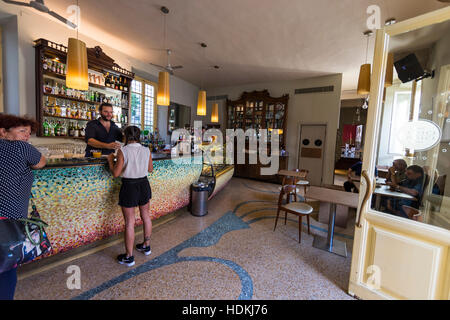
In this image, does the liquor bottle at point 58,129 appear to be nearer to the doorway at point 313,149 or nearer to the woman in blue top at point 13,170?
the woman in blue top at point 13,170

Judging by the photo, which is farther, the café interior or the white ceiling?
the white ceiling

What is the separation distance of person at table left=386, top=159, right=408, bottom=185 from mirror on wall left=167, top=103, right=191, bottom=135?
5849 mm

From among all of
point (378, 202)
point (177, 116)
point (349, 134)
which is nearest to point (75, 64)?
point (378, 202)

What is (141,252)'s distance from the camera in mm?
2436

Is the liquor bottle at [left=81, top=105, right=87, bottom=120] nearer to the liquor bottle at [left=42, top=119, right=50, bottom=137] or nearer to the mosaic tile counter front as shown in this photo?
the liquor bottle at [left=42, top=119, right=50, bottom=137]

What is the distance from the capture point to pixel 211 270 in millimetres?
2152

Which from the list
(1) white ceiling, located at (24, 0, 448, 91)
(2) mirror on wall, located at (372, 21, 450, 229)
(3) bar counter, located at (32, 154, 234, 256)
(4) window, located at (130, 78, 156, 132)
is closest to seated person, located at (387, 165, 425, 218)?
(2) mirror on wall, located at (372, 21, 450, 229)

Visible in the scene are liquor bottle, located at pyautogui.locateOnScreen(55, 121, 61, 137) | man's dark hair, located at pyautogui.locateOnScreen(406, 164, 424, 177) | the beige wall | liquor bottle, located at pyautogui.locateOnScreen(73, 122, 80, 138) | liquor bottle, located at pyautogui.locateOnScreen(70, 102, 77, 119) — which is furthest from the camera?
liquor bottle, located at pyautogui.locateOnScreen(73, 122, 80, 138)

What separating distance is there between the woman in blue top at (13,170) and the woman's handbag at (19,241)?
113mm

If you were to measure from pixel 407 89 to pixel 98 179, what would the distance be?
411 centimetres

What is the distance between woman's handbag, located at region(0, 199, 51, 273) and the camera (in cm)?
120

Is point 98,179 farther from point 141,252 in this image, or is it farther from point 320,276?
point 320,276

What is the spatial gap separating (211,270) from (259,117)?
622cm
